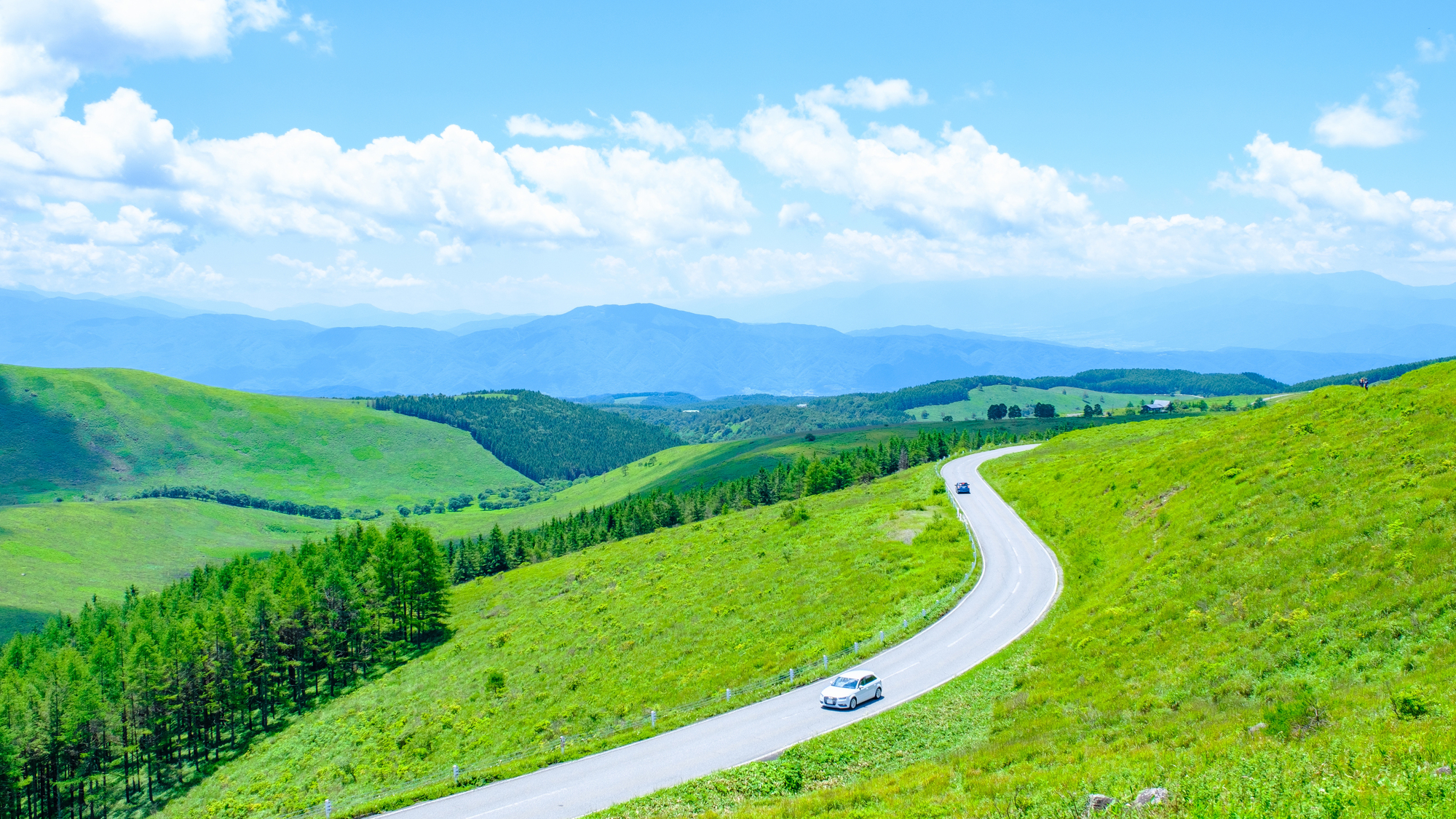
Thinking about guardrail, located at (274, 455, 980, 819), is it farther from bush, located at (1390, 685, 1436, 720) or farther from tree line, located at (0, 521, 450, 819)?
tree line, located at (0, 521, 450, 819)

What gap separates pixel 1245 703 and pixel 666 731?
2279cm

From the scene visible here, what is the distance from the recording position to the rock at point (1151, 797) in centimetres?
1504

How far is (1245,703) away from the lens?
834 inches

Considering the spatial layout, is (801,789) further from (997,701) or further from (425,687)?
(425,687)

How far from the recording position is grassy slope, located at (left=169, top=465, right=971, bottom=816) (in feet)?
146

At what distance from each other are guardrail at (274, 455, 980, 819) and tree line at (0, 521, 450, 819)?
143 ft

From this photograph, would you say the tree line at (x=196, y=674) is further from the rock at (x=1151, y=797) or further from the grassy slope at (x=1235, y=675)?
the rock at (x=1151, y=797)

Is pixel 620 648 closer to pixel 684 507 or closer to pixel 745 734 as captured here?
pixel 745 734

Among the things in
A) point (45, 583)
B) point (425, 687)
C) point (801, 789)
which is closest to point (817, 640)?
point (801, 789)

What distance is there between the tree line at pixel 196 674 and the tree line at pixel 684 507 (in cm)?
4296

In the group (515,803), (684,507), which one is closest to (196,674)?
(515,803)

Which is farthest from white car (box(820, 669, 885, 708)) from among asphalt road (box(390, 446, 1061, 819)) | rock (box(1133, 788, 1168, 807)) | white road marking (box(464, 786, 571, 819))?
rock (box(1133, 788, 1168, 807))

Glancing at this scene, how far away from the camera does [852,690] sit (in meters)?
31.1

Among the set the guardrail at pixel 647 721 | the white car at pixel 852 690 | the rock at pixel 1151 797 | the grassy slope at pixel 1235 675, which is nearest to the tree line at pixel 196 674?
the guardrail at pixel 647 721
